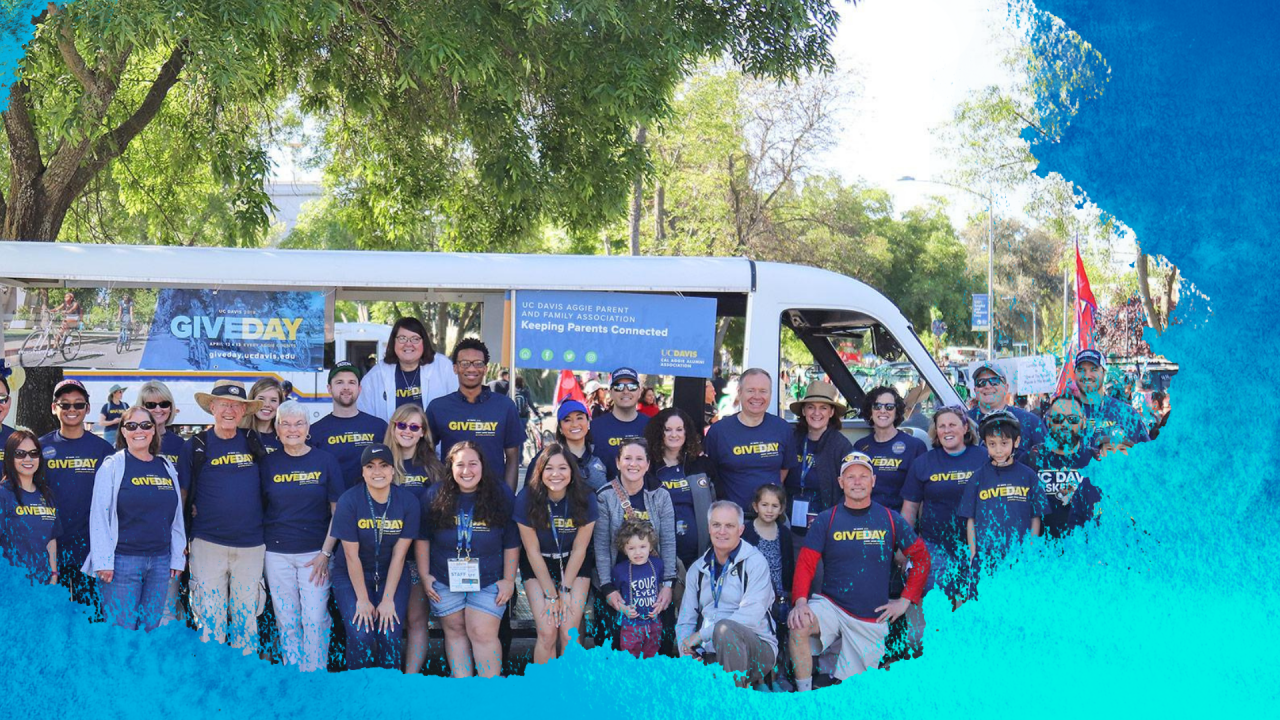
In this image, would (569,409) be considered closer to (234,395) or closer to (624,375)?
(624,375)

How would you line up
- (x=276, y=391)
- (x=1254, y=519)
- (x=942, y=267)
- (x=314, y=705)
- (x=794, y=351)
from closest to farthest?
(x=1254, y=519), (x=314, y=705), (x=276, y=391), (x=794, y=351), (x=942, y=267)

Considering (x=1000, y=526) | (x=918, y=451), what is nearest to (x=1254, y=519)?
(x=1000, y=526)

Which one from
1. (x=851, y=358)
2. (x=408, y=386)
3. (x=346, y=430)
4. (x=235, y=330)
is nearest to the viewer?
(x=346, y=430)

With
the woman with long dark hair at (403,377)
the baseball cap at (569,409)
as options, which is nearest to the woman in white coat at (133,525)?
the woman with long dark hair at (403,377)

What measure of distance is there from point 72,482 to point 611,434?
2875mm

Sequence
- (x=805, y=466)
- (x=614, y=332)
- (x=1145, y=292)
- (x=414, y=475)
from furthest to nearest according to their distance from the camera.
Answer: (x=614, y=332), (x=805, y=466), (x=414, y=475), (x=1145, y=292)

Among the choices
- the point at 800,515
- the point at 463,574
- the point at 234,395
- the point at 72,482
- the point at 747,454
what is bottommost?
the point at 463,574

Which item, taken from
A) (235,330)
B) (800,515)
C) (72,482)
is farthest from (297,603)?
(800,515)

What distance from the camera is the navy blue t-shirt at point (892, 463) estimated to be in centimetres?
617

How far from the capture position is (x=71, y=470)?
559 centimetres

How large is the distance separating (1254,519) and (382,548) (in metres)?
3.92

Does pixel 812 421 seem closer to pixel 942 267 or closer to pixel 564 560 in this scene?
pixel 564 560

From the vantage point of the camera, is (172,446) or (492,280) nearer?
(172,446)

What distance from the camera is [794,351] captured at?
793 centimetres
